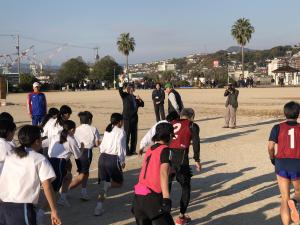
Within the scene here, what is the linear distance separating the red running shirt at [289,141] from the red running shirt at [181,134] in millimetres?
1306

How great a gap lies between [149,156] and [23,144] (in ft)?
3.84

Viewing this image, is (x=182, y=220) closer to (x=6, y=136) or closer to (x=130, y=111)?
(x=6, y=136)

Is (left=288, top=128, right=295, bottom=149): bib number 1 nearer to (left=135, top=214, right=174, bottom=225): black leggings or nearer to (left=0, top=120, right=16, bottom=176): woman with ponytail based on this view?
(left=135, top=214, right=174, bottom=225): black leggings

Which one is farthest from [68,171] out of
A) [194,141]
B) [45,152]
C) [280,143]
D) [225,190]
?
[280,143]

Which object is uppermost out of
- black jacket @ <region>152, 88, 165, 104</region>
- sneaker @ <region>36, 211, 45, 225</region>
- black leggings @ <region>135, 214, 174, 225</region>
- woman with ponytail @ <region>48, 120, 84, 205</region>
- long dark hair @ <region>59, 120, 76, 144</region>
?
black jacket @ <region>152, 88, 165, 104</region>

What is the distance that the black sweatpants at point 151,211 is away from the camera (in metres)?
4.21

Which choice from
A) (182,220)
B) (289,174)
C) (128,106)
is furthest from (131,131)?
(289,174)

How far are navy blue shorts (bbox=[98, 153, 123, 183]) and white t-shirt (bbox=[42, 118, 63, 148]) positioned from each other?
0.96 m

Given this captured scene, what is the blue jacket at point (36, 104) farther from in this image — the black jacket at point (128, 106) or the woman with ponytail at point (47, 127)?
the woman with ponytail at point (47, 127)

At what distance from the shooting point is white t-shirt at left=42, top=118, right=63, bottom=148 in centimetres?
710

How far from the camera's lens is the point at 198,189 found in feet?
25.9

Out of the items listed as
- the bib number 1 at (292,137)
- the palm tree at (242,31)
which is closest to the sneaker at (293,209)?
the bib number 1 at (292,137)

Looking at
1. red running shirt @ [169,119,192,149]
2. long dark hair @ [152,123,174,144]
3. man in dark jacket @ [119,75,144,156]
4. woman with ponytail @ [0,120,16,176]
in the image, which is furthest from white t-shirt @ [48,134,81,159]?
man in dark jacket @ [119,75,144,156]

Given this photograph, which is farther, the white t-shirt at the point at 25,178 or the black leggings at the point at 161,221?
the black leggings at the point at 161,221
